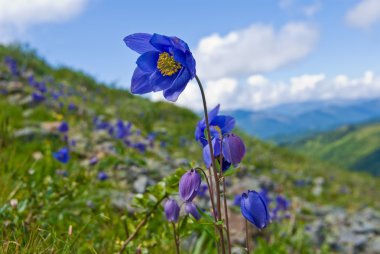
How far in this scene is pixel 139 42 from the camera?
1.82m

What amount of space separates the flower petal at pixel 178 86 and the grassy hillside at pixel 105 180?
1.67 feet

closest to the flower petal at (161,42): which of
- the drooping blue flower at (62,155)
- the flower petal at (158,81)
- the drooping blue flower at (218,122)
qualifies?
the flower petal at (158,81)

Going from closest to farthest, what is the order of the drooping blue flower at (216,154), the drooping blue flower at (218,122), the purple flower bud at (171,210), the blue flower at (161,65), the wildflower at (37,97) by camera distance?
the blue flower at (161,65) → the drooping blue flower at (216,154) → the drooping blue flower at (218,122) → the purple flower bud at (171,210) → the wildflower at (37,97)

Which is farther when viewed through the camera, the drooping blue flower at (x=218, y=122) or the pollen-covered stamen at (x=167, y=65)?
the drooping blue flower at (x=218, y=122)

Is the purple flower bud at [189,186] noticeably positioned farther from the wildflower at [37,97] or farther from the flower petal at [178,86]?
the wildflower at [37,97]

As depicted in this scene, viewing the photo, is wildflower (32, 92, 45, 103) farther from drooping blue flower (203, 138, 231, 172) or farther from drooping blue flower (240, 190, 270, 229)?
drooping blue flower (240, 190, 270, 229)

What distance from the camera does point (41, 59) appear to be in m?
20.0

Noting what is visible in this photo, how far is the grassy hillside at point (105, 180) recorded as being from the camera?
2744 millimetres

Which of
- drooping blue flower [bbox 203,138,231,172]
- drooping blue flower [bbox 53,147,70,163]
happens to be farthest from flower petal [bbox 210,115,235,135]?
drooping blue flower [bbox 53,147,70,163]

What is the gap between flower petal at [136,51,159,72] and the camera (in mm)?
1858

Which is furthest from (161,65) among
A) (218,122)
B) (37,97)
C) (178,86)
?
(37,97)

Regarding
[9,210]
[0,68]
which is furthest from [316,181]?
[9,210]

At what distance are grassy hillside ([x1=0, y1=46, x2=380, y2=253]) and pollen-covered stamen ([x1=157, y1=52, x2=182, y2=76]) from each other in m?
0.62

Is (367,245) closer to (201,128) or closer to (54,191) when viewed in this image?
(54,191)
